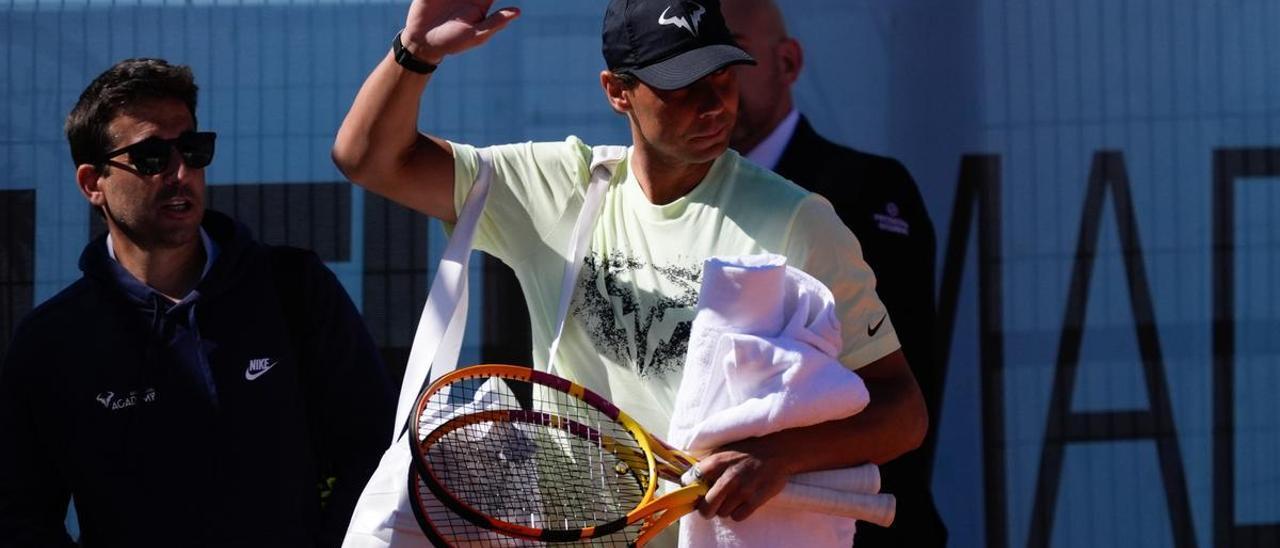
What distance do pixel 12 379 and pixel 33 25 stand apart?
1450 millimetres

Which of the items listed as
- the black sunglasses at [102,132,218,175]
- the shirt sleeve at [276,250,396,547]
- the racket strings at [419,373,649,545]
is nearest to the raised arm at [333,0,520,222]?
the racket strings at [419,373,649,545]

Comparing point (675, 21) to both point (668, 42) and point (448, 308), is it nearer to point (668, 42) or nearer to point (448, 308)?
point (668, 42)

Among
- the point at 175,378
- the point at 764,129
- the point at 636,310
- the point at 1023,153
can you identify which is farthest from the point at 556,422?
the point at 1023,153

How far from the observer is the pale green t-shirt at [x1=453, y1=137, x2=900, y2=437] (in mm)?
2850

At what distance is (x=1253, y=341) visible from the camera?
15.8 feet

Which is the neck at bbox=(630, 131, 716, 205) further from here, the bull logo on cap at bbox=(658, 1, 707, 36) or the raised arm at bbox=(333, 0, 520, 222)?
the raised arm at bbox=(333, 0, 520, 222)

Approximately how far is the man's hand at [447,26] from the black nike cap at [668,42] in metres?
0.19

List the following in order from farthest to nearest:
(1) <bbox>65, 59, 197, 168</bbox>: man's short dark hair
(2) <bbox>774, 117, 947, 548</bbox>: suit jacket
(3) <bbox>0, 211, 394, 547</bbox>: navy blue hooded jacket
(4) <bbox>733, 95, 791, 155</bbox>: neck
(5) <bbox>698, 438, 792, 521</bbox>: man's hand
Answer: (4) <bbox>733, 95, 791, 155</bbox>: neck < (2) <bbox>774, 117, 947, 548</bbox>: suit jacket < (1) <bbox>65, 59, 197, 168</bbox>: man's short dark hair < (3) <bbox>0, 211, 394, 547</bbox>: navy blue hooded jacket < (5) <bbox>698, 438, 792, 521</bbox>: man's hand

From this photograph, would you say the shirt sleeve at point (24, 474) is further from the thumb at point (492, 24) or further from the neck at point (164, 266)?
the thumb at point (492, 24)

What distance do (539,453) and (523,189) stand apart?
492 mm

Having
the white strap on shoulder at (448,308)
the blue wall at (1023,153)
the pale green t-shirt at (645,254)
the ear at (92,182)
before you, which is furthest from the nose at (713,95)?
the blue wall at (1023,153)

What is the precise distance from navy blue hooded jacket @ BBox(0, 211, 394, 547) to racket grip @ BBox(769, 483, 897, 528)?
1125 mm

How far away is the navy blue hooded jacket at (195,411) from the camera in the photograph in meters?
3.41

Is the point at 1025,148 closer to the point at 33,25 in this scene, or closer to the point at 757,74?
the point at 757,74
